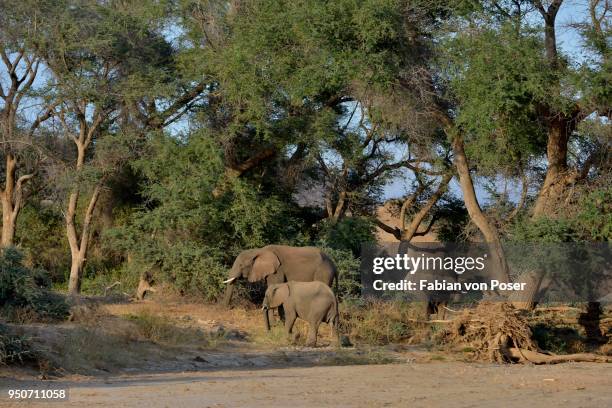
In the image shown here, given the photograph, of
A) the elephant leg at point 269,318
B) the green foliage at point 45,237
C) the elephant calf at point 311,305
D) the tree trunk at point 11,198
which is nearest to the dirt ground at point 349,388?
the elephant calf at point 311,305

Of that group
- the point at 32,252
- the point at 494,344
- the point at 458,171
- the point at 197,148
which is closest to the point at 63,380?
→ the point at 494,344

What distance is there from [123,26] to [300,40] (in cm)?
512

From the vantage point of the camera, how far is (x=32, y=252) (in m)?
26.7

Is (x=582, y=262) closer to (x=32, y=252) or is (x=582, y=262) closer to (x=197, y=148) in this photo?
(x=197, y=148)

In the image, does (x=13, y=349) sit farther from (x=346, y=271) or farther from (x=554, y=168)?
(x=554, y=168)

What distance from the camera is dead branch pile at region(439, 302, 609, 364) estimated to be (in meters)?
18.5

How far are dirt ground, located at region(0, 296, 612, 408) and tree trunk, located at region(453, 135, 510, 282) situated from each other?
3.54 m

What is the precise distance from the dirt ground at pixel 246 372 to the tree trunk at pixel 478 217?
11.6 feet

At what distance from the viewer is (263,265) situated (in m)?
21.0

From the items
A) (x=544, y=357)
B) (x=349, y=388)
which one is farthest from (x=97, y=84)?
(x=349, y=388)

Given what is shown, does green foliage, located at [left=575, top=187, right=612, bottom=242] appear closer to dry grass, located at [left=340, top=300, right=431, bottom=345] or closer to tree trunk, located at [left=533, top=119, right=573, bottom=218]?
tree trunk, located at [left=533, top=119, right=573, bottom=218]

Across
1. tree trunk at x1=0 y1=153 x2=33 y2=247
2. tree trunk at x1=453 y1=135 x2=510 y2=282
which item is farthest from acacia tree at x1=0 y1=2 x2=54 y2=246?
tree trunk at x1=453 y1=135 x2=510 y2=282

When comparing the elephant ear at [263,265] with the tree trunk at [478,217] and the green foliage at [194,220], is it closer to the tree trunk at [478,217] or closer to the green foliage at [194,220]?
the green foliage at [194,220]

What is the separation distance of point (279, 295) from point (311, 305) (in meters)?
0.78
